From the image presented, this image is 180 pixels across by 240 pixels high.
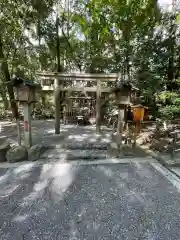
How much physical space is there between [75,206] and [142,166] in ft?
6.73

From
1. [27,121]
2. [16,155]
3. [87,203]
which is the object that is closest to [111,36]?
[27,121]

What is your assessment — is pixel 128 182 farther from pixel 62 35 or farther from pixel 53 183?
pixel 62 35

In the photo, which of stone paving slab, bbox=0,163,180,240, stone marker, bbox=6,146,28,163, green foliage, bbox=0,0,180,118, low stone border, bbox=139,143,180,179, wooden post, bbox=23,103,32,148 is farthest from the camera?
green foliage, bbox=0,0,180,118

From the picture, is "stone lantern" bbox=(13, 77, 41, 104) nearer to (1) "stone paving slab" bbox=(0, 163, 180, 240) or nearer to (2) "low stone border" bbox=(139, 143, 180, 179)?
(1) "stone paving slab" bbox=(0, 163, 180, 240)

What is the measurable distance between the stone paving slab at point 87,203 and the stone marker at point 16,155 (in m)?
0.33

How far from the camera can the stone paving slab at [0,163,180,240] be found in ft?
7.59

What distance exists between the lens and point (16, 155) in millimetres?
Answer: 4375

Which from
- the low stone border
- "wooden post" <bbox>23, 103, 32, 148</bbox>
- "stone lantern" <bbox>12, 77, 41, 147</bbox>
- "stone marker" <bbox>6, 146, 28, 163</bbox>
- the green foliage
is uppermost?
the green foliage

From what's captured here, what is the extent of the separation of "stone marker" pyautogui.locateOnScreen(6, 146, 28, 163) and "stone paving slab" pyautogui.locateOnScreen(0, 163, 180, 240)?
33 cm

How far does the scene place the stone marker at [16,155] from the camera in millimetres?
4363

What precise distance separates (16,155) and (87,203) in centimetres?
232

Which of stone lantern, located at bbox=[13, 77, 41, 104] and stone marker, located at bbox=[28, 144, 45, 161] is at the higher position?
stone lantern, located at bbox=[13, 77, 41, 104]

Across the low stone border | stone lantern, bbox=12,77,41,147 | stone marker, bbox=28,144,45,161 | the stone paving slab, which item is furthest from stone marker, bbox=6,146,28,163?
the low stone border

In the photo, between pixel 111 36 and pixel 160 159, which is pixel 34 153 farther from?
pixel 111 36
